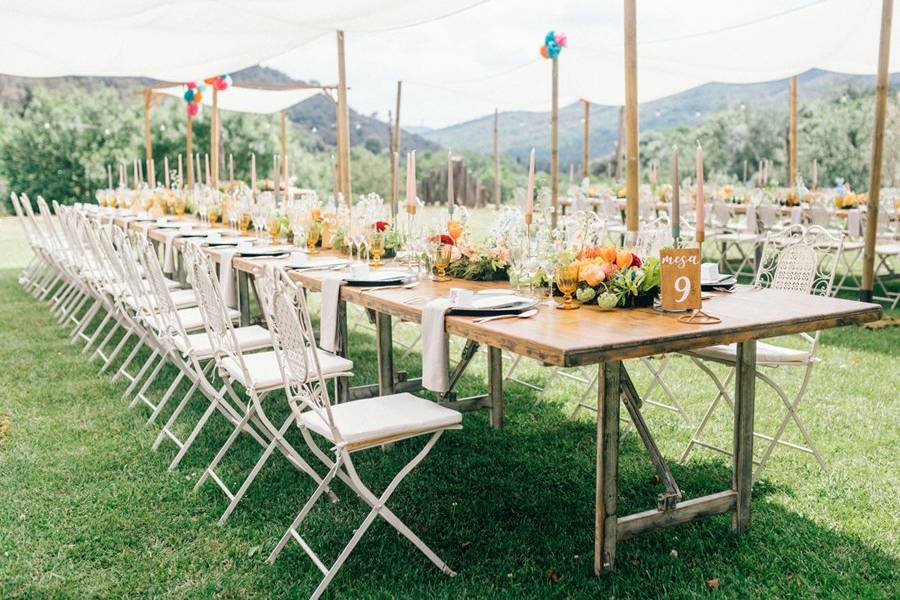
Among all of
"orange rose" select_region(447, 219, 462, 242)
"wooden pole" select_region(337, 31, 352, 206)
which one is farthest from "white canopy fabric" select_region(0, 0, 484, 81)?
"orange rose" select_region(447, 219, 462, 242)

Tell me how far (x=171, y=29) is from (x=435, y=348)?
5306 mm

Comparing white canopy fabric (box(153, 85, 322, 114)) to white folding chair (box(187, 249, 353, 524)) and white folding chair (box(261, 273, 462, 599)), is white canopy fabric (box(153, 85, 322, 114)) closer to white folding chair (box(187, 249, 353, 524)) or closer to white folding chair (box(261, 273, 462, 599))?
white folding chair (box(187, 249, 353, 524))

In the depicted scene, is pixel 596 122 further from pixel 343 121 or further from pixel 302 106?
pixel 343 121

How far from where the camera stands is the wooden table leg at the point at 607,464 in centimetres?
262

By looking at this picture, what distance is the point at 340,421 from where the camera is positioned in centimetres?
281

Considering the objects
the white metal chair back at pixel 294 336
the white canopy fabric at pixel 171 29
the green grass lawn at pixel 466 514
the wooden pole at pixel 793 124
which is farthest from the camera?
the wooden pole at pixel 793 124

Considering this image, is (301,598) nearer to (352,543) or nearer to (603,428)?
(352,543)

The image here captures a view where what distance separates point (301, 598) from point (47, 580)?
87 centimetres

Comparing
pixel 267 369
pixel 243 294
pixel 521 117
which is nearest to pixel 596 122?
pixel 521 117

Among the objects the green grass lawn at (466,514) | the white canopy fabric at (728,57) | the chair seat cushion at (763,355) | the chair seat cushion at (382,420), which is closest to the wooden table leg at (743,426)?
the green grass lawn at (466,514)

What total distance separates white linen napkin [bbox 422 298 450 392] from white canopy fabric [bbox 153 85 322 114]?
9912 millimetres

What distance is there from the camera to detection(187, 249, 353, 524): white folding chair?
318 cm

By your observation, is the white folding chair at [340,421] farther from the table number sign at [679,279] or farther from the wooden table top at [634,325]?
the table number sign at [679,279]

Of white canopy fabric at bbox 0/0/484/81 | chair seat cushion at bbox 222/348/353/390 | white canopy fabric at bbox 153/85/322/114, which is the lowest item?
chair seat cushion at bbox 222/348/353/390
